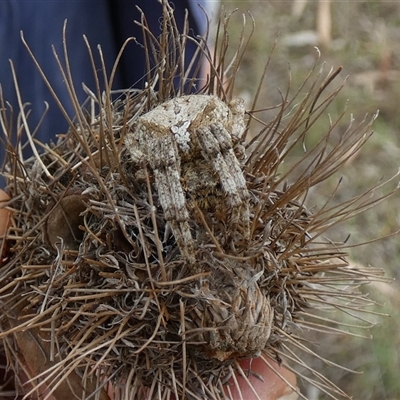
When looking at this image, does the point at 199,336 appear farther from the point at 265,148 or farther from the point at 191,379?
Answer: the point at 265,148

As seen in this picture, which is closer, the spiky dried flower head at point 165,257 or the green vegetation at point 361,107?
the spiky dried flower head at point 165,257

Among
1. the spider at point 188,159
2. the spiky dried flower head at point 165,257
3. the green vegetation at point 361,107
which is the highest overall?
the spider at point 188,159

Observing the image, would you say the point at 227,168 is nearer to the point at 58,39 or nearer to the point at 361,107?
the point at 58,39

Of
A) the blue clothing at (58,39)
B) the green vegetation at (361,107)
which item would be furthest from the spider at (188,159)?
the green vegetation at (361,107)

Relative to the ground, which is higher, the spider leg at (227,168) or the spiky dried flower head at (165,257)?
the spider leg at (227,168)

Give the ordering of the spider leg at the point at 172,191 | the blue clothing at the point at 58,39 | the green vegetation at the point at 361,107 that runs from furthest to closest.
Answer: the green vegetation at the point at 361,107, the blue clothing at the point at 58,39, the spider leg at the point at 172,191

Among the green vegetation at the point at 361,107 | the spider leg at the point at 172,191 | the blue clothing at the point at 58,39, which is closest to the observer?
the spider leg at the point at 172,191

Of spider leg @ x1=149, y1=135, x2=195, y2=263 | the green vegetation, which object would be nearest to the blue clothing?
the green vegetation

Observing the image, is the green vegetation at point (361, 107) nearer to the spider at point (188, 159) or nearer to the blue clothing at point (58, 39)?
the blue clothing at point (58, 39)
